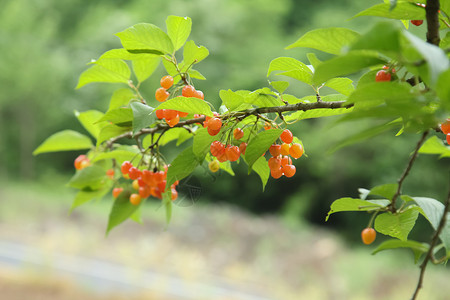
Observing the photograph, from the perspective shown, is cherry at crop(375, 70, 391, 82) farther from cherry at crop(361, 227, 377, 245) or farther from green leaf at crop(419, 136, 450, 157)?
cherry at crop(361, 227, 377, 245)

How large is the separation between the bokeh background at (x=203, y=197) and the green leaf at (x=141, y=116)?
0.48ft

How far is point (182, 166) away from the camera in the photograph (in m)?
0.44

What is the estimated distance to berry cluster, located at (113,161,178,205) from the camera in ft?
1.72

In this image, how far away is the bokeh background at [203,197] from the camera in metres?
3.57

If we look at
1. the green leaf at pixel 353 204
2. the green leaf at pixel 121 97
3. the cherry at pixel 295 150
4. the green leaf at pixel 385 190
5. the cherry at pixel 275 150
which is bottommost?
the green leaf at pixel 353 204

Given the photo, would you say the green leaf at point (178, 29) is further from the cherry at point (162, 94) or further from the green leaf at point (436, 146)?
the green leaf at point (436, 146)

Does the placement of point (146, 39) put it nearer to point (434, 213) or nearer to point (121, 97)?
point (121, 97)

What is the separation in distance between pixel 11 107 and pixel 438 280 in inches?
291

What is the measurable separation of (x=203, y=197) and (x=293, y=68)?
6659mm

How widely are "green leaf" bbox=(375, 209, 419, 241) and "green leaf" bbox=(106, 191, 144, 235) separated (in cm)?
32

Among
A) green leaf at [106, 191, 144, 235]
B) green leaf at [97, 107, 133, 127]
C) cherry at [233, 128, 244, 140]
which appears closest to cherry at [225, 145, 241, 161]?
cherry at [233, 128, 244, 140]

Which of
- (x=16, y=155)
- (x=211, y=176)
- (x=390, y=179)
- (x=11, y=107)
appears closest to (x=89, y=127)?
(x=211, y=176)

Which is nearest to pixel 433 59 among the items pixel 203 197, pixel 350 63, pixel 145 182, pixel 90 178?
pixel 350 63

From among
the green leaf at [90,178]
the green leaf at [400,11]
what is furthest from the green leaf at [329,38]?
the green leaf at [90,178]
